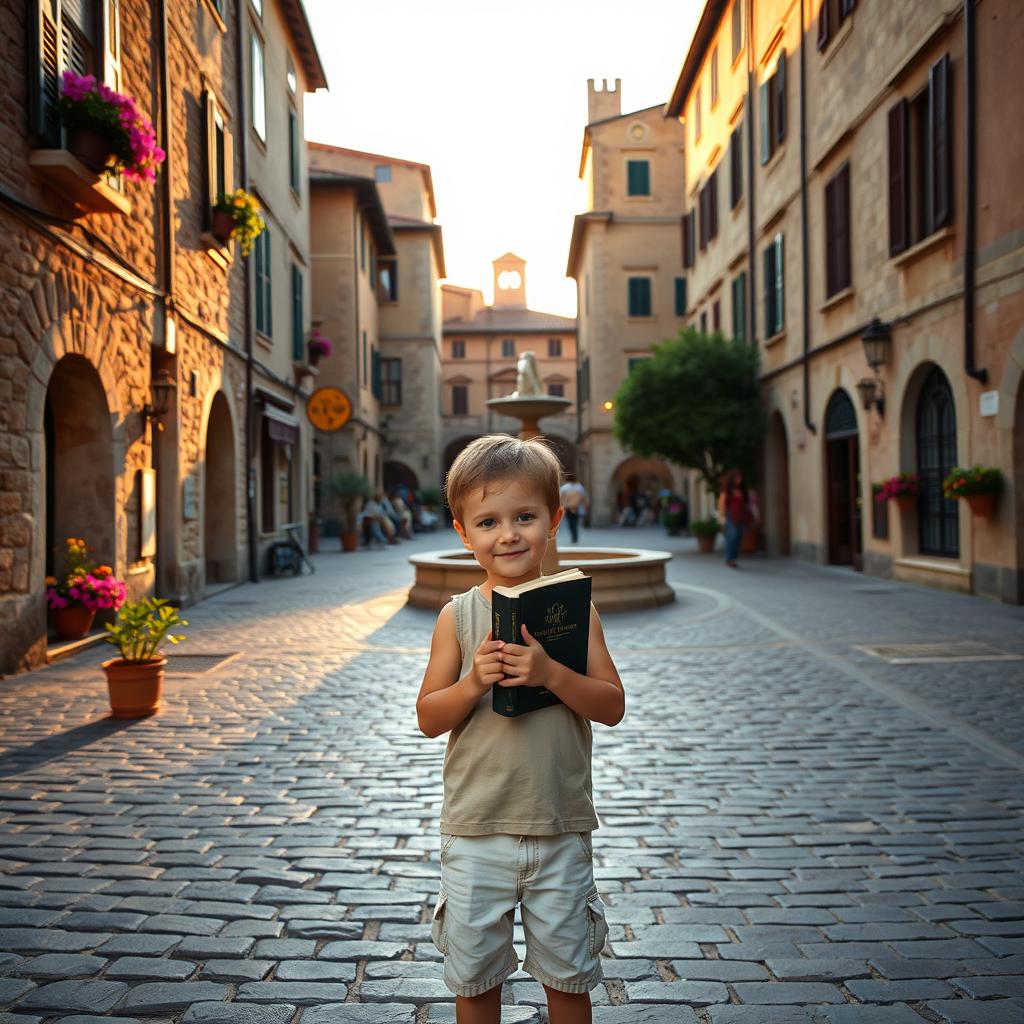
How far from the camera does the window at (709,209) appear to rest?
953 inches

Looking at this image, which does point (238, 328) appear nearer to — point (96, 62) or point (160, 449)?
point (160, 449)

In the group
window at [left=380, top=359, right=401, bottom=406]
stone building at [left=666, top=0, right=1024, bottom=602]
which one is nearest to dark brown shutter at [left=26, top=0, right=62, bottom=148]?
stone building at [left=666, top=0, right=1024, bottom=602]

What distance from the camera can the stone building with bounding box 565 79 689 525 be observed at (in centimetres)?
3631

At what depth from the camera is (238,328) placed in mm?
14977

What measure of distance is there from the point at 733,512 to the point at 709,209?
1124 centimetres

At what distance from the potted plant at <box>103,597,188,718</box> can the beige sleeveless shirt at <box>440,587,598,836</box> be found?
4.21 m

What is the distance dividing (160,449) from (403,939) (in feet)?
31.2

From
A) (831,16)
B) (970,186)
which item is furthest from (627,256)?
(970,186)

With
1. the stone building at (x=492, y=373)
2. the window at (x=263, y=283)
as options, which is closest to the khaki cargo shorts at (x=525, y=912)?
the window at (x=263, y=283)

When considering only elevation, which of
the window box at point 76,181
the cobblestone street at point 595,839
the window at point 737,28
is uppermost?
the window at point 737,28

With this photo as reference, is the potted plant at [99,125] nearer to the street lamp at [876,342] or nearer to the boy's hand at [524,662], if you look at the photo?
the boy's hand at [524,662]

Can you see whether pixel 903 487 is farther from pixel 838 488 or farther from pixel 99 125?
pixel 99 125

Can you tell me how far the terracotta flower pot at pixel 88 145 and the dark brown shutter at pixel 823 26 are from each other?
39.8 ft

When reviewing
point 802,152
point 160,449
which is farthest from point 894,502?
point 160,449
